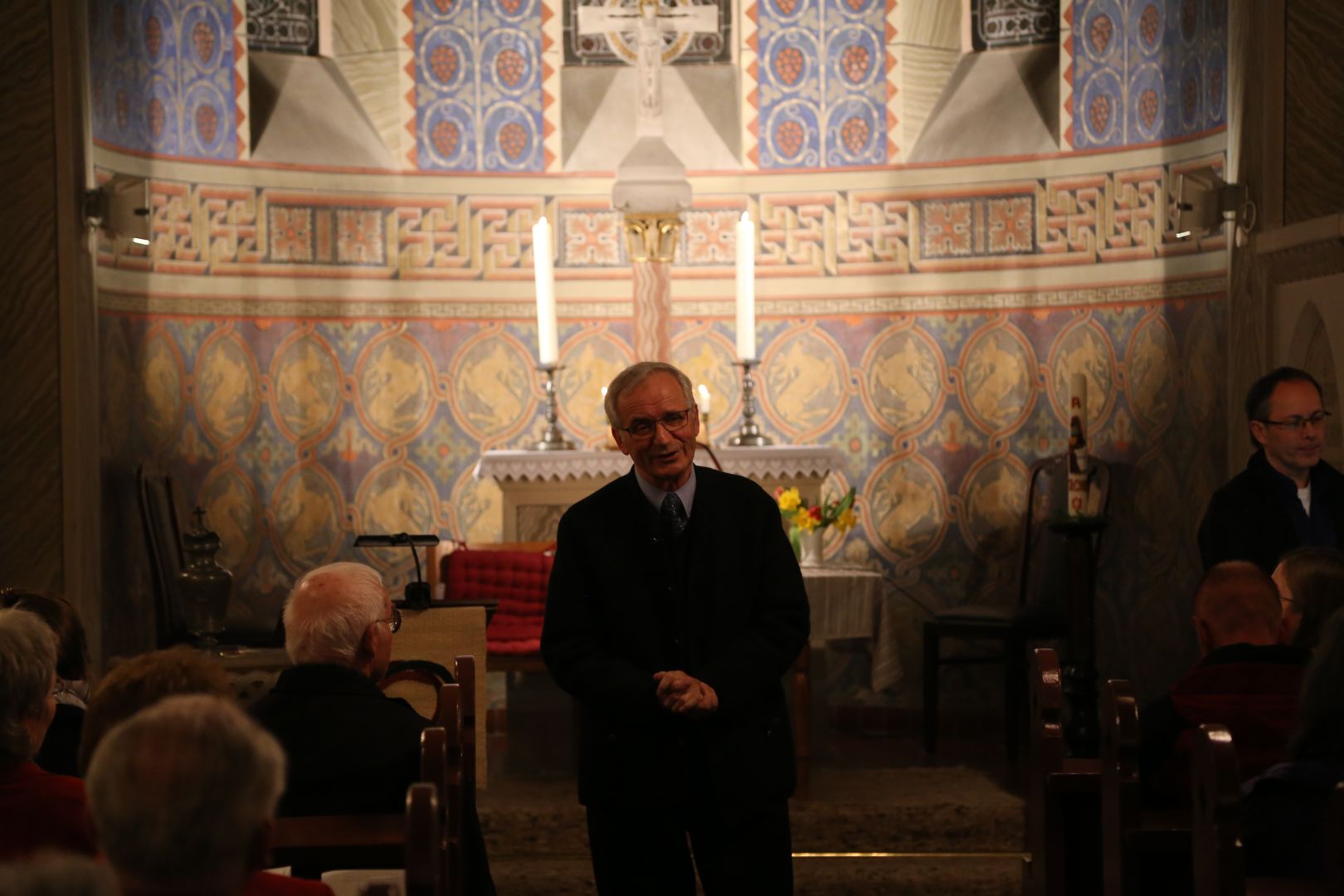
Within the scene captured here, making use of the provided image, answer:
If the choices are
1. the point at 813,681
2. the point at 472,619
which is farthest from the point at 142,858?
the point at 813,681

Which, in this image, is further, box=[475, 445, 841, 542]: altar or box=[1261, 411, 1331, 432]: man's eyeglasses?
box=[475, 445, 841, 542]: altar

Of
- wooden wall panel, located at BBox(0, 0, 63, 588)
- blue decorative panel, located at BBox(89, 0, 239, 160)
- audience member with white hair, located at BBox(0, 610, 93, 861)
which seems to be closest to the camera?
audience member with white hair, located at BBox(0, 610, 93, 861)

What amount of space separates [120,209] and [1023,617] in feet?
13.4

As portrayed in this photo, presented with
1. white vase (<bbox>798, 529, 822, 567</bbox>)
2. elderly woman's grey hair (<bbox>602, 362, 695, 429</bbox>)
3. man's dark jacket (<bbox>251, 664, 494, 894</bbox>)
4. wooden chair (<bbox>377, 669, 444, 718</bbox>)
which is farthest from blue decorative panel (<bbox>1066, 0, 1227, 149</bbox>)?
man's dark jacket (<bbox>251, 664, 494, 894</bbox>)

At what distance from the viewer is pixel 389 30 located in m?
8.22

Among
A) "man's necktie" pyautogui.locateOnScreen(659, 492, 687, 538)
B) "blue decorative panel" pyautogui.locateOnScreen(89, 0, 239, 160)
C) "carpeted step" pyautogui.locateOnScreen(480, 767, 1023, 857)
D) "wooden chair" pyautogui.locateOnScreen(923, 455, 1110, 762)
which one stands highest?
"blue decorative panel" pyautogui.locateOnScreen(89, 0, 239, 160)

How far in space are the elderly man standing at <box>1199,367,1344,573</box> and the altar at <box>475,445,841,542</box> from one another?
307 cm

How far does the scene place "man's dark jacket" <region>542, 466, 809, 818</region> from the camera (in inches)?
117

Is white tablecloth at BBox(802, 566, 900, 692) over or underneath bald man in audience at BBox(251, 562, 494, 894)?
underneath

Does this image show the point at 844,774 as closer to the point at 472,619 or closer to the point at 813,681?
the point at 813,681

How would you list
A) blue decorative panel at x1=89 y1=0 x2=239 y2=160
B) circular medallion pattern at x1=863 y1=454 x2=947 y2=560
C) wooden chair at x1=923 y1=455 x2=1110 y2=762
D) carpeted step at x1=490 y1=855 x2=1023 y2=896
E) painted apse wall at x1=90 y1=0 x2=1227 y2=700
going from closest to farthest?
carpeted step at x1=490 y1=855 x2=1023 y2=896, wooden chair at x1=923 y1=455 x2=1110 y2=762, blue decorative panel at x1=89 y1=0 x2=239 y2=160, painted apse wall at x1=90 y1=0 x2=1227 y2=700, circular medallion pattern at x1=863 y1=454 x2=947 y2=560

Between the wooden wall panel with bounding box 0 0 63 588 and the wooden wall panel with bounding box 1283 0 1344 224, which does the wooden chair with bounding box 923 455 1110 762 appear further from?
the wooden wall panel with bounding box 0 0 63 588

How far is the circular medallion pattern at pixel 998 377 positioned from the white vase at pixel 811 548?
61.6 inches

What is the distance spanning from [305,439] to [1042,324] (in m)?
3.66
